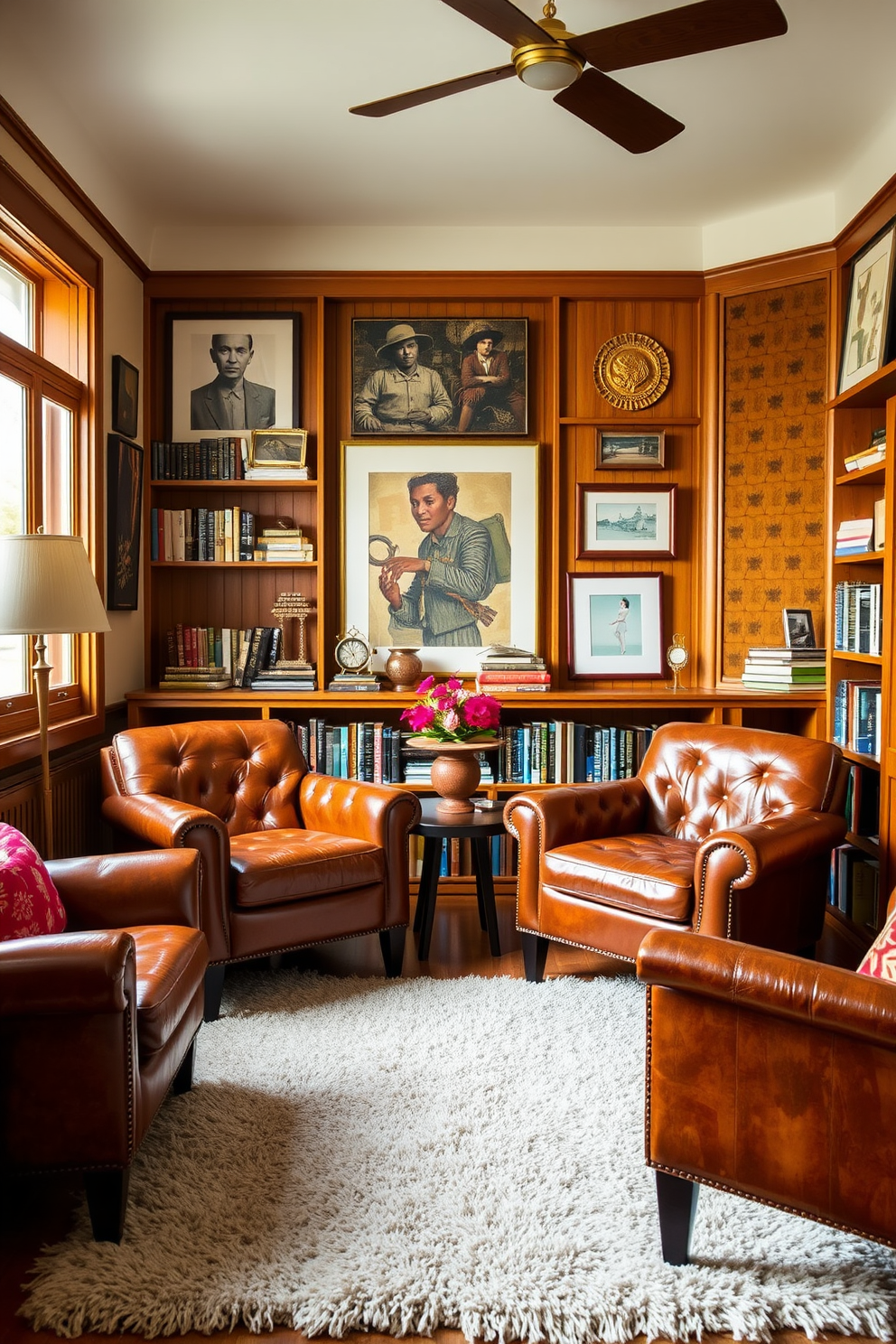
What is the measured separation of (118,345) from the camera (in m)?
4.34

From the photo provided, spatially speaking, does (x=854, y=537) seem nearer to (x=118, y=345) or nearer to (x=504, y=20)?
(x=504, y=20)

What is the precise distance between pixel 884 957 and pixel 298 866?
6.28ft

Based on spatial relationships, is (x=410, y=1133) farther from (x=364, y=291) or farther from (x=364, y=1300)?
(x=364, y=291)

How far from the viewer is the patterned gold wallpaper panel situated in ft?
15.0

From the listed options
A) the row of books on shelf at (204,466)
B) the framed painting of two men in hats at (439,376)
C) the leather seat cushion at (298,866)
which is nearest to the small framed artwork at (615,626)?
the framed painting of two men in hats at (439,376)

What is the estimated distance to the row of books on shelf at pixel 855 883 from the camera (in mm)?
3838

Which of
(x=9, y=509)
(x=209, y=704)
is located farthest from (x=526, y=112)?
(x=209, y=704)

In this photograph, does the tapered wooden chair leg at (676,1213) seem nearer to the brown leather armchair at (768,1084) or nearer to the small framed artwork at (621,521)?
the brown leather armchair at (768,1084)

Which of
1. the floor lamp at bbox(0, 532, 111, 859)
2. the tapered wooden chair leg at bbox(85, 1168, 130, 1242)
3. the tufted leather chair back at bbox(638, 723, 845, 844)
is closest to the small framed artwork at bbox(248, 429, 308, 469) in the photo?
the floor lamp at bbox(0, 532, 111, 859)

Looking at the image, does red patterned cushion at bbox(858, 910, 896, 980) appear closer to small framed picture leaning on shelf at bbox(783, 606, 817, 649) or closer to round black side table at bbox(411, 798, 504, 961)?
round black side table at bbox(411, 798, 504, 961)

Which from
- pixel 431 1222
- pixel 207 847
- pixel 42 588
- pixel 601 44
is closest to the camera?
pixel 431 1222

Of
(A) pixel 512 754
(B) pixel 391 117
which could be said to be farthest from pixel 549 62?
(A) pixel 512 754

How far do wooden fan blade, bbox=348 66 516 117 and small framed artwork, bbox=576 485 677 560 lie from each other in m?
2.35

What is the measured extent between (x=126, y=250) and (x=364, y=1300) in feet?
13.5
